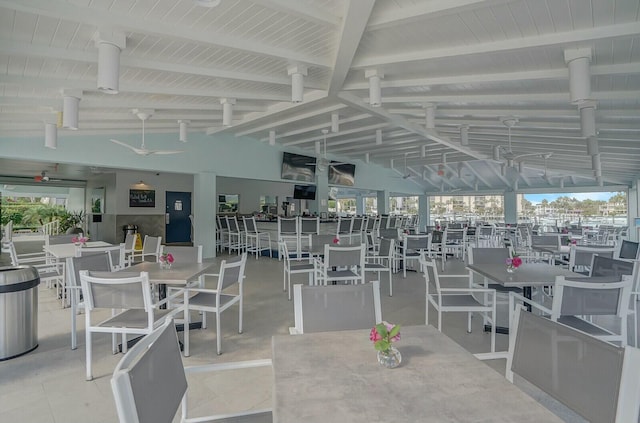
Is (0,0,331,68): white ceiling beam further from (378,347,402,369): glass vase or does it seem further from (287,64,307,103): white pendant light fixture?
(378,347,402,369): glass vase

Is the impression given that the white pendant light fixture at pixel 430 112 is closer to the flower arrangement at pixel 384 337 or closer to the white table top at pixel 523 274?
the white table top at pixel 523 274

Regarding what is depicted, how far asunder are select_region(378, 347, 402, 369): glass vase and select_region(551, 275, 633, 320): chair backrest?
65.7 inches

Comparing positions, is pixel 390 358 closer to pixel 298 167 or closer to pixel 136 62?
pixel 136 62

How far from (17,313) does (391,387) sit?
11.3 feet

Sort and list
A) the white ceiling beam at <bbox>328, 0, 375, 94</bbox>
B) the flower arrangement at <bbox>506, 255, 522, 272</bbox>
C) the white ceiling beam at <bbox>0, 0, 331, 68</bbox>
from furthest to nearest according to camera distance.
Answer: the flower arrangement at <bbox>506, 255, 522, 272</bbox>
the white ceiling beam at <bbox>328, 0, 375, 94</bbox>
the white ceiling beam at <bbox>0, 0, 331, 68</bbox>

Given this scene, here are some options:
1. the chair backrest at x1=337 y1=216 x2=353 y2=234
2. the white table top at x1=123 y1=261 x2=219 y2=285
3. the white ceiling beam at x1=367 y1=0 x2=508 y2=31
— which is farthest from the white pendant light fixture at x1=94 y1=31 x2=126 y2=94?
the chair backrest at x1=337 y1=216 x2=353 y2=234

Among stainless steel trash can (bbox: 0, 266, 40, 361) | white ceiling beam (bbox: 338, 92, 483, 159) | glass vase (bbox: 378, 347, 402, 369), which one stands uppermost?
white ceiling beam (bbox: 338, 92, 483, 159)

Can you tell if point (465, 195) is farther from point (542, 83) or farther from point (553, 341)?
point (553, 341)

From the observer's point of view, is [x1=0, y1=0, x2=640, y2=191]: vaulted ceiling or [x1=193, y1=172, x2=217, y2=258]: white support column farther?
[x1=193, y1=172, x2=217, y2=258]: white support column

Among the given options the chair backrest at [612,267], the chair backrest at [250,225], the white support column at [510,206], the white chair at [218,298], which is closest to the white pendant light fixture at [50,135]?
the white chair at [218,298]

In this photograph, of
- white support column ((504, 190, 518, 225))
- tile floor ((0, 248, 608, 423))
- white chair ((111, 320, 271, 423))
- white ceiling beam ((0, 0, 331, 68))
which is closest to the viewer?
white chair ((111, 320, 271, 423))

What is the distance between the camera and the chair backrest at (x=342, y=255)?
3900 millimetres

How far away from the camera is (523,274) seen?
2941 mm

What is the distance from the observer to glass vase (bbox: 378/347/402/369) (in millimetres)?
1127
